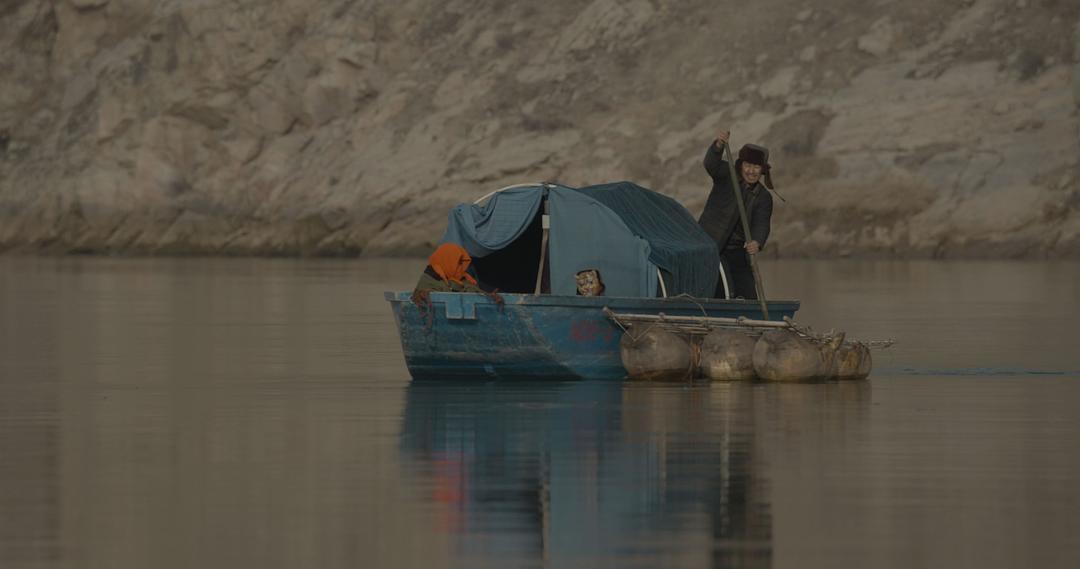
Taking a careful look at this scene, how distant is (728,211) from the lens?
2556 cm

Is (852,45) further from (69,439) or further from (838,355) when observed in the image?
(69,439)

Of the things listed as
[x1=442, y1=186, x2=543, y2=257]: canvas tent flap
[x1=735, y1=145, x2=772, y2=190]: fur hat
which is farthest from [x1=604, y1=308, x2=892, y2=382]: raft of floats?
[x1=442, y1=186, x2=543, y2=257]: canvas tent flap

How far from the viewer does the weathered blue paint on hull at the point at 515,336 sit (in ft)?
76.0

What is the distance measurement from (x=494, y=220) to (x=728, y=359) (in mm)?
3757

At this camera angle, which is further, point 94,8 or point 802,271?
point 94,8

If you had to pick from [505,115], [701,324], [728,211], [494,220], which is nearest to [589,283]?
[494,220]

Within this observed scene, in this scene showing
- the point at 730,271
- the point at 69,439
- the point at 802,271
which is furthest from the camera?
the point at 802,271

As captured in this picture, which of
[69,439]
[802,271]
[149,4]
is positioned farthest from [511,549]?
[149,4]

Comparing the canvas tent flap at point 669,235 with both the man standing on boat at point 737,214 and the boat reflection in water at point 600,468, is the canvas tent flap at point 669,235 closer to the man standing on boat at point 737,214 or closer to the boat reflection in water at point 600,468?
the man standing on boat at point 737,214

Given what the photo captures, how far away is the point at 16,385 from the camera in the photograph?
2309 centimetres

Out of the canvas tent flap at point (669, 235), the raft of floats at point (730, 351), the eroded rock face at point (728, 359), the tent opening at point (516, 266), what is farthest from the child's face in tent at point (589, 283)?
the tent opening at point (516, 266)

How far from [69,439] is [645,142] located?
191 ft

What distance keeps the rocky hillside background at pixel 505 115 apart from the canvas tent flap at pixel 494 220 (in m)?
43.7

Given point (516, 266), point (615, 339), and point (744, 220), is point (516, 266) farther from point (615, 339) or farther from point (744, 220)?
point (615, 339)
